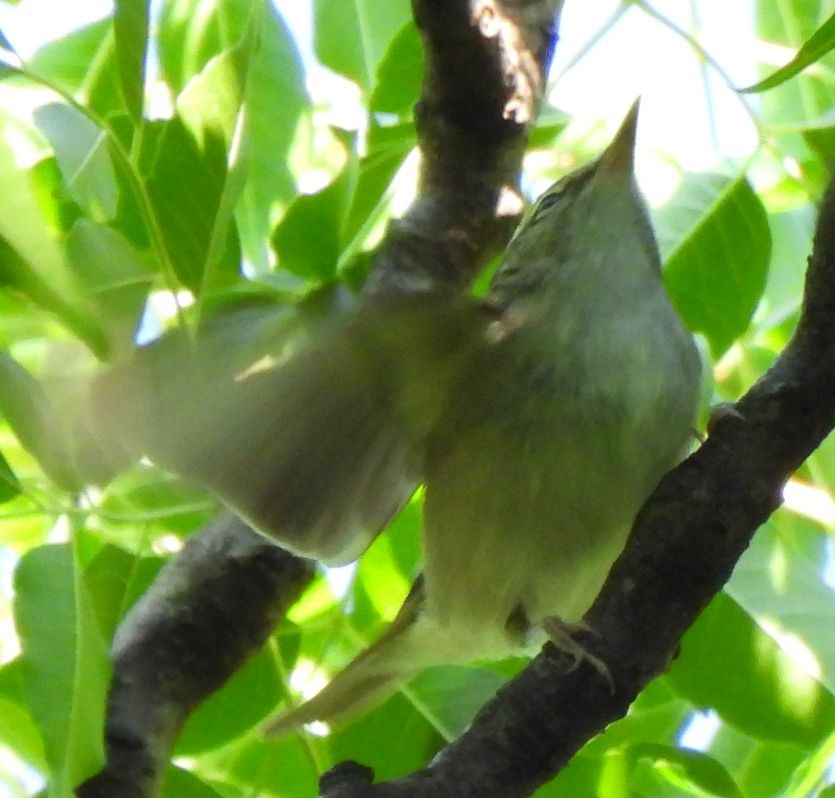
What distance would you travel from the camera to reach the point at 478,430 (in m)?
1.23

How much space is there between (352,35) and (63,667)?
81 cm

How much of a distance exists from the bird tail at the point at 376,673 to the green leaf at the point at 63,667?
15.3 inches

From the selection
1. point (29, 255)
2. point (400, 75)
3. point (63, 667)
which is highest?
point (400, 75)

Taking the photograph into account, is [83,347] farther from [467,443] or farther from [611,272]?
[611,272]

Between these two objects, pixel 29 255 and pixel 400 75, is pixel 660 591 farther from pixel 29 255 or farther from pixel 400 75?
pixel 400 75

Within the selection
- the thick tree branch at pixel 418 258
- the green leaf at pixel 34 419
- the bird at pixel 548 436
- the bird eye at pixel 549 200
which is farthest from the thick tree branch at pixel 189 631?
the bird eye at pixel 549 200

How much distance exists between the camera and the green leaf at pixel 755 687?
3.58 feet

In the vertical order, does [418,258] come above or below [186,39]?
below

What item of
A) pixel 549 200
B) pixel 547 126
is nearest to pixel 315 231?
pixel 547 126

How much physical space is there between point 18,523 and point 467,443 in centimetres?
45

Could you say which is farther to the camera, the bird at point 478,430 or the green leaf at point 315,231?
the bird at point 478,430

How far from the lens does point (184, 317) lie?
886mm

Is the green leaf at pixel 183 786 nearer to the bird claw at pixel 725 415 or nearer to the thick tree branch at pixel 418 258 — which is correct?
the thick tree branch at pixel 418 258

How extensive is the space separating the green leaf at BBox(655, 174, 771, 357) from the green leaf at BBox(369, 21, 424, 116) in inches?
11.1
